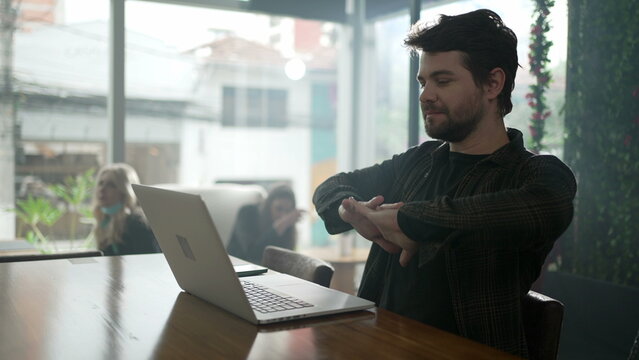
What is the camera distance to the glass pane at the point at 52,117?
4379 millimetres

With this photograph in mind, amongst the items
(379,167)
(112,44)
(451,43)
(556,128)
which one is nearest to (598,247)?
(556,128)

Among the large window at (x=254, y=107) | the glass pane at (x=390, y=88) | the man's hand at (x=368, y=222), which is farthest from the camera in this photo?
the large window at (x=254, y=107)

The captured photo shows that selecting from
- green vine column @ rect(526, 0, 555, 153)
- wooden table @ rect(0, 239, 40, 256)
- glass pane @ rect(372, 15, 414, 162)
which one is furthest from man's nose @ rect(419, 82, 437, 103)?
glass pane @ rect(372, 15, 414, 162)

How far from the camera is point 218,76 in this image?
514 centimetres

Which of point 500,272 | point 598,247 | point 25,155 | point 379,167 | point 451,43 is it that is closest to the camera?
point 500,272

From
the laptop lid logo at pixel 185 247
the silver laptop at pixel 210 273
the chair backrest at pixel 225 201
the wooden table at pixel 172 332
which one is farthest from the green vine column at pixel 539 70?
the laptop lid logo at pixel 185 247

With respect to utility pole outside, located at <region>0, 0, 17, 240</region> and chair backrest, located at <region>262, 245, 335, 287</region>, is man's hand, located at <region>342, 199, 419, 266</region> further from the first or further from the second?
utility pole outside, located at <region>0, 0, 17, 240</region>

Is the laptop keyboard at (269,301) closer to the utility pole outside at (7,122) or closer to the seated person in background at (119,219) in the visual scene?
the seated person in background at (119,219)

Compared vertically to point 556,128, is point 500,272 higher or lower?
lower

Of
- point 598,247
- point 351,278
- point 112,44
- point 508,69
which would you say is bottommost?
point 351,278

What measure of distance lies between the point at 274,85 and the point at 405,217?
407cm

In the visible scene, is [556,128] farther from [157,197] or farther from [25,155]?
[25,155]

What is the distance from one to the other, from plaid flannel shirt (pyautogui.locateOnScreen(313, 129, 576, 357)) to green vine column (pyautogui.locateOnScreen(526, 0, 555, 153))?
4.82 ft

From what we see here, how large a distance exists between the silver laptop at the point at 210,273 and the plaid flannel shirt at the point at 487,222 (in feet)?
0.89
